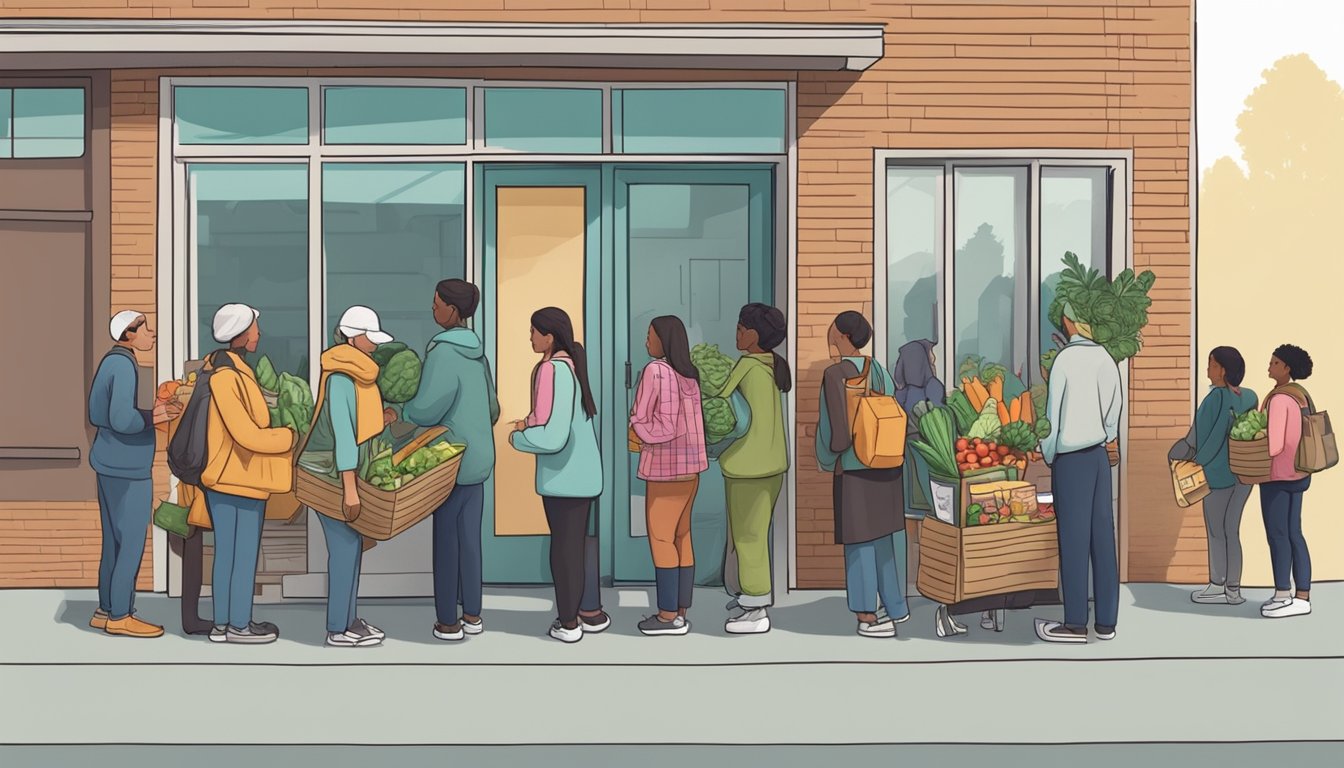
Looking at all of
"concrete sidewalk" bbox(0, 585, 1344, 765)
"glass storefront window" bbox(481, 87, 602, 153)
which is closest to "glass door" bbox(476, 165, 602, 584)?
"glass storefront window" bbox(481, 87, 602, 153)

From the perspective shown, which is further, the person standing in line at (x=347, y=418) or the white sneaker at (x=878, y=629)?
the white sneaker at (x=878, y=629)

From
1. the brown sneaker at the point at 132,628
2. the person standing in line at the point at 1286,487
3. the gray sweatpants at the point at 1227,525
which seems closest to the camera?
the brown sneaker at the point at 132,628

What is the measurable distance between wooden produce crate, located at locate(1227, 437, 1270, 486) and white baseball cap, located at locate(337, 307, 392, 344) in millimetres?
5640

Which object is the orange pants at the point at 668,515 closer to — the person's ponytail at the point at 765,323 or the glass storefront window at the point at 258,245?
the person's ponytail at the point at 765,323

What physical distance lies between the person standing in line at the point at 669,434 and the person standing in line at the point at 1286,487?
3873mm

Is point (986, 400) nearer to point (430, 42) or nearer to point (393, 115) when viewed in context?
point (430, 42)

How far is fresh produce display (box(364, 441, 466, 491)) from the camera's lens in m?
8.15

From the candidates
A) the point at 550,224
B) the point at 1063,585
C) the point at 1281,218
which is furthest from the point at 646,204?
A: the point at 1281,218

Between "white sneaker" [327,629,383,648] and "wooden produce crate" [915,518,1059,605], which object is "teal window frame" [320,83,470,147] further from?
"wooden produce crate" [915,518,1059,605]

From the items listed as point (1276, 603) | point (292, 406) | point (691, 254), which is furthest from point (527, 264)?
point (1276, 603)

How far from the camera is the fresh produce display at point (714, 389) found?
28.5 feet

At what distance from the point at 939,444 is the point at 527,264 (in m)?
3.34

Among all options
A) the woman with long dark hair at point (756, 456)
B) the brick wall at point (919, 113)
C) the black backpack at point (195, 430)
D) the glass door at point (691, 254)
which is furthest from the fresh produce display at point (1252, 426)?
the black backpack at point (195, 430)

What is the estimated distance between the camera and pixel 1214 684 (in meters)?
7.89
